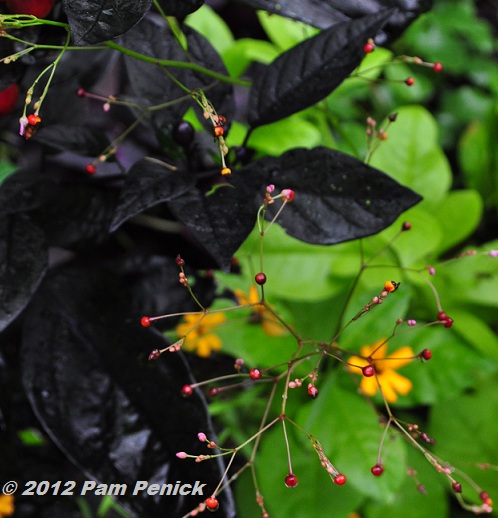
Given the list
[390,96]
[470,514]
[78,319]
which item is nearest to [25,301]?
[78,319]

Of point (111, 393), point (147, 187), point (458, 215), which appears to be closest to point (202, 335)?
point (111, 393)

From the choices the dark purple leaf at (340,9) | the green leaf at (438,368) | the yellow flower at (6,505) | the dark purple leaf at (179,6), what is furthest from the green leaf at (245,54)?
the yellow flower at (6,505)

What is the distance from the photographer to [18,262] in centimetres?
51

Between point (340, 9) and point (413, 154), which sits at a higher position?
point (340, 9)

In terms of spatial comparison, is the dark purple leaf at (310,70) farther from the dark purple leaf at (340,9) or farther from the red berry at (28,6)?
the red berry at (28,6)

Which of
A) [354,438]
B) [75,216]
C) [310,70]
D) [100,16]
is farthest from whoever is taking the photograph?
[354,438]

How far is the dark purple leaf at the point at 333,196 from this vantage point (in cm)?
44

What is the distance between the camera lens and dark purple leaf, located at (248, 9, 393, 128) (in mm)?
463

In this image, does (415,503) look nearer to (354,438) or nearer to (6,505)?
(354,438)

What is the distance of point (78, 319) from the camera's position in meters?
0.58

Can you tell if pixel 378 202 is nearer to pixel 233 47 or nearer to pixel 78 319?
pixel 78 319

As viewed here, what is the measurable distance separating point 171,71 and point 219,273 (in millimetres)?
316

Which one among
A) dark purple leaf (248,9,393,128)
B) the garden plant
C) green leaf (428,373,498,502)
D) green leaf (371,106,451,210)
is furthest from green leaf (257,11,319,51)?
green leaf (428,373,498,502)

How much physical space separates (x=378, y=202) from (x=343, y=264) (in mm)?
296
